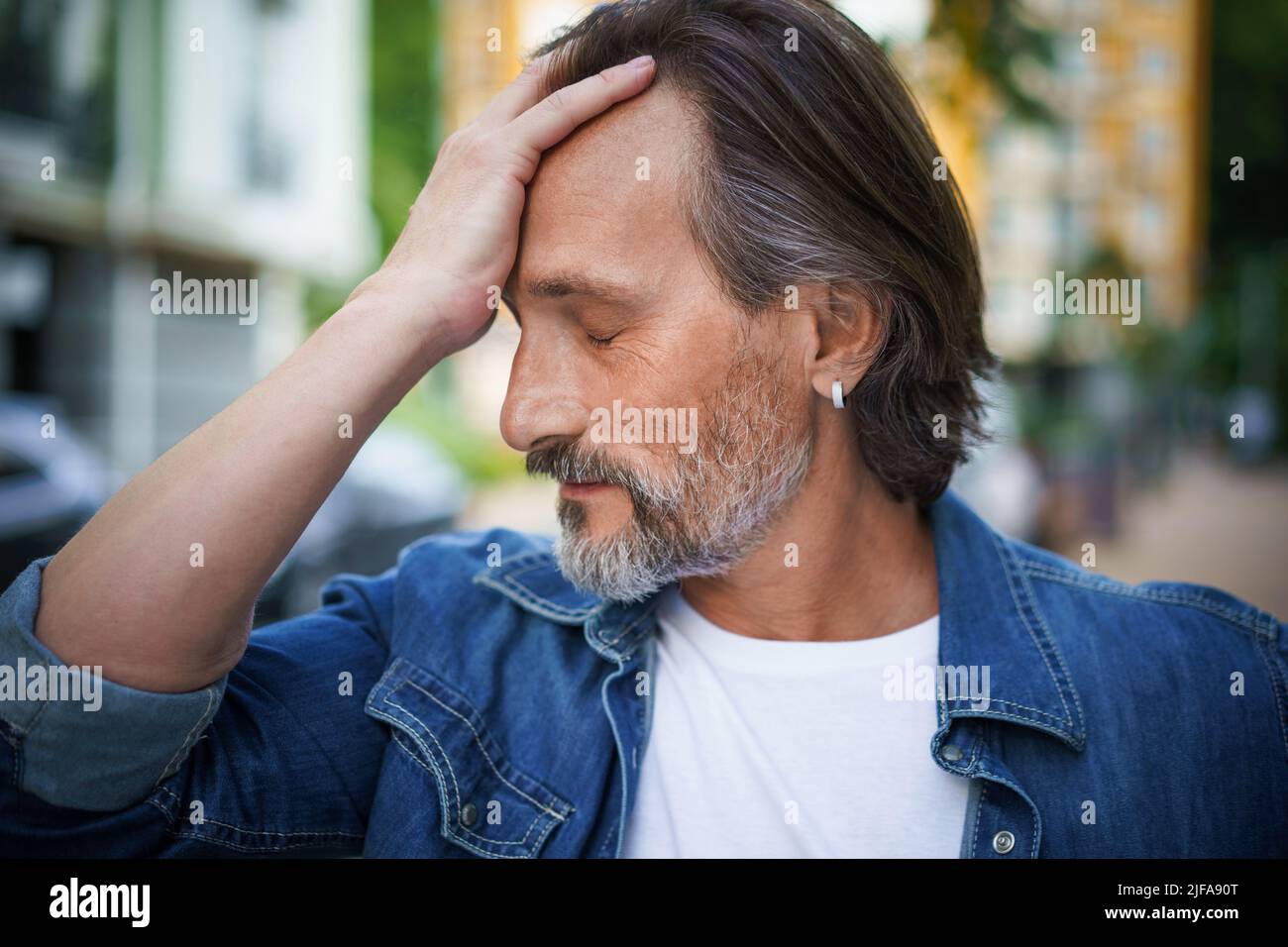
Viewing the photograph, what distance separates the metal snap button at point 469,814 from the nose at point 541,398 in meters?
0.61

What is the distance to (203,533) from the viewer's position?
147 cm

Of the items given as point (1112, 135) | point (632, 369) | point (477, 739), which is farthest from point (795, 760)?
point (1112, 135)

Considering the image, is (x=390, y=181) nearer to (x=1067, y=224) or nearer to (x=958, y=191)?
(x=1067, y=224)

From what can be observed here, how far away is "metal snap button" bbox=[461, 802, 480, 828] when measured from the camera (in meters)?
1.76

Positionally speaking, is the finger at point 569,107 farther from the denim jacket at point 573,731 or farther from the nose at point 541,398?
the denim jacket at point 573,731

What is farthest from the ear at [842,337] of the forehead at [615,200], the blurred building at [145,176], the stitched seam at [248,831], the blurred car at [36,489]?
the blurred building at [145,176]

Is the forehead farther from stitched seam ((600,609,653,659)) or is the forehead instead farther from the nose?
stitched seam ((600,609,653,659))

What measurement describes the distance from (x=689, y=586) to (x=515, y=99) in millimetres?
958

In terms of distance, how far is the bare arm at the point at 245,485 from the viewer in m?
1.45

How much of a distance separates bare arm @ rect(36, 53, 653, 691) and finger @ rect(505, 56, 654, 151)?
0.14 metres

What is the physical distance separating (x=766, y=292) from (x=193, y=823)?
128 cm

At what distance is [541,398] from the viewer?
184cm

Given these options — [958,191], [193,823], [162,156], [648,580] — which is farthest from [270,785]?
[162,156]
